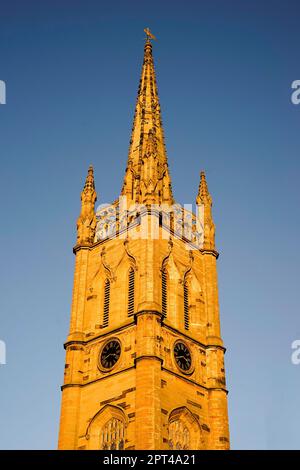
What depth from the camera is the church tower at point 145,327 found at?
4453 cm

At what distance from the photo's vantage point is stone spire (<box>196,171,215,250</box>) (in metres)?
56.1

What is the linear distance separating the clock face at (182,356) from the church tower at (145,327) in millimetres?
80

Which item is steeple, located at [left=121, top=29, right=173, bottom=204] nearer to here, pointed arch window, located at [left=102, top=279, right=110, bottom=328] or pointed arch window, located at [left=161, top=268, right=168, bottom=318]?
pointed arch window, located at [left=161, top=268, right=168, bottom=318]

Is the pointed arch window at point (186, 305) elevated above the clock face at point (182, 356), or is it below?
above

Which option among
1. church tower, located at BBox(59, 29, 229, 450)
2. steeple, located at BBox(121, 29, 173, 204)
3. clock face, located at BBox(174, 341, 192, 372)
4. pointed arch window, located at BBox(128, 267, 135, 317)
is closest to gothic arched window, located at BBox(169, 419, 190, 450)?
church tower, located at BBox(59, 29, 229, 450)

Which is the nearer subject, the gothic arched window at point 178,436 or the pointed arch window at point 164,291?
the gothic arched window at point 178,436

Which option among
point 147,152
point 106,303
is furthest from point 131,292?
point 147,152

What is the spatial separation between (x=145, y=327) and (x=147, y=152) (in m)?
16.0

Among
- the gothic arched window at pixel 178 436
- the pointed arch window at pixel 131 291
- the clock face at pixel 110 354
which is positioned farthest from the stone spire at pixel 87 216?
the gothic arched window at pixel 178 436

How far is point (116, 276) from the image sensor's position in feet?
168

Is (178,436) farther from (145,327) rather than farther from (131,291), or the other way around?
(131,291)

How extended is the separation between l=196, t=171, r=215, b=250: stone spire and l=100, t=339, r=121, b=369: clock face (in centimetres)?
1149

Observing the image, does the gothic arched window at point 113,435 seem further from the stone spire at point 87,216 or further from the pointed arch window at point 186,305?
the stone spire at point 87,216
